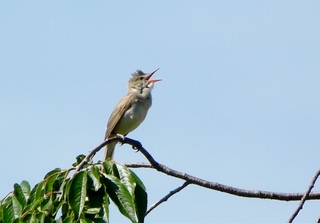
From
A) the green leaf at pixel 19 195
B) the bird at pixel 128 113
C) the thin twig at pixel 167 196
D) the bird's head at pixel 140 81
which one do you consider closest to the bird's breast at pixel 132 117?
the bird at pixel 128 113

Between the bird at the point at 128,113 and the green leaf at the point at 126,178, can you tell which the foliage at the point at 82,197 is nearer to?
the green leaf at the point at 126,178

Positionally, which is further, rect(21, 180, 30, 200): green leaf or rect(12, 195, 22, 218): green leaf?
rect(21, 180, 30, 200): green leaf

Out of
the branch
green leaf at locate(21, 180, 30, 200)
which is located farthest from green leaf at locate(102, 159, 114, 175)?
the branch

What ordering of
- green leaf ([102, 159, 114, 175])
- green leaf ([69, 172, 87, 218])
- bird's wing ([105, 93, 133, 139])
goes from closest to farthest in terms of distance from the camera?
1. green leaf ([69, 172, 87, 218])
2. green leaf ([102, 159, 114, 175])
3. bird's wing ([105, 93, 133, 139])

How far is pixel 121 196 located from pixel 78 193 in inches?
8.2

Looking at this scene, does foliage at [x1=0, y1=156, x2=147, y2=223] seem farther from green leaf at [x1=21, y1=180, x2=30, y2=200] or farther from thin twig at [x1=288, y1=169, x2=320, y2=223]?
thin twig at [x1=288, y1=169, x2=320, y2=223]

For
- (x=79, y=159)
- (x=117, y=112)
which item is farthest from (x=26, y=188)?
(x=117, y=112)

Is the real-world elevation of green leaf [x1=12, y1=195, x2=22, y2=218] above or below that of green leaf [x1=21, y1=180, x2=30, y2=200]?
below

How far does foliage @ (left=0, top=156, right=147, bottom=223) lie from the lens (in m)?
3.91

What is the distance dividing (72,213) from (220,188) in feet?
5.49

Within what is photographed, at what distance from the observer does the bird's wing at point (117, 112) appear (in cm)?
1163

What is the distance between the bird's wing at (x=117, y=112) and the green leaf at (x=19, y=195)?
7.15 meters

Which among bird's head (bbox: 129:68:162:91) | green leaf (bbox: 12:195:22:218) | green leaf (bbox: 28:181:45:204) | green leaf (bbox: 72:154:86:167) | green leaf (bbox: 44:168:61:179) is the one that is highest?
bird's head (bbox: 129:68:162:91)

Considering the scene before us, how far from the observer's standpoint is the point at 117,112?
11.7 metres
